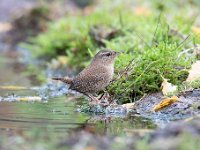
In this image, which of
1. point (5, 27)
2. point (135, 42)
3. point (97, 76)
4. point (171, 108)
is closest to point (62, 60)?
point (135, 42)

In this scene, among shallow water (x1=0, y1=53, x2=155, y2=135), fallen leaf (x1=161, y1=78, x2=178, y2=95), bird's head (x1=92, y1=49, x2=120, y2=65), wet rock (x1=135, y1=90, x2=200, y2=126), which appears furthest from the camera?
bird's head (x1=92, y1=49, x2=120, y2=65)

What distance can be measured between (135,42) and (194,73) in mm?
2409

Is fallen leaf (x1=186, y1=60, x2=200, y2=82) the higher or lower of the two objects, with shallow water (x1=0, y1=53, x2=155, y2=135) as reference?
higher

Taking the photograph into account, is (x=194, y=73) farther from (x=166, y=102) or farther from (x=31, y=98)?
(x=31, y=98)

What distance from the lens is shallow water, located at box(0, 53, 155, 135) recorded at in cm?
537

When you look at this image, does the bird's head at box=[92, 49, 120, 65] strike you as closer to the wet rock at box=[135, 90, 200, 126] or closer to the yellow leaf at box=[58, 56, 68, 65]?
the wet rock at box=[135, 90, 200, 126]

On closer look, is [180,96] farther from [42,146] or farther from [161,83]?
[42,146]

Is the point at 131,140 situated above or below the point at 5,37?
below

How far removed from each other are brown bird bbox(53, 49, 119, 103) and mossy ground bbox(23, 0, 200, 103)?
23cm

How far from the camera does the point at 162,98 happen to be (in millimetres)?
6469

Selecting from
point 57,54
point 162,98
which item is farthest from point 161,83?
point 57,54

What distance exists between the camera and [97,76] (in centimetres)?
653

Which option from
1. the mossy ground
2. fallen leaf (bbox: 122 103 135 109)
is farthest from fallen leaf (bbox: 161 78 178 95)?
fallen leaf (bbox: 122 103 135 109)

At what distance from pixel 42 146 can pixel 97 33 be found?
688 cm
